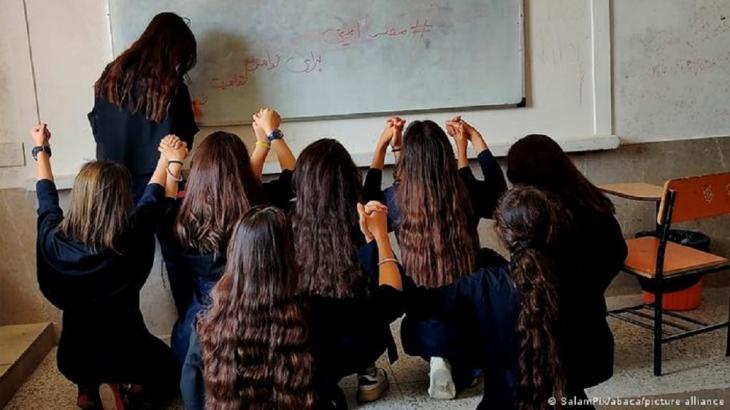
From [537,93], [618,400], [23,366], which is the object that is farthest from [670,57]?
[23,366]

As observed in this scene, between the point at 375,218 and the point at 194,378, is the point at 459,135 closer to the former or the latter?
the point at 375,218

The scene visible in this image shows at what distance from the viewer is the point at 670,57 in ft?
12.8

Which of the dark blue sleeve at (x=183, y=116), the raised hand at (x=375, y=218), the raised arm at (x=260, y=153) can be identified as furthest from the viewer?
the dark blue sleeve at (x=183, y=116)

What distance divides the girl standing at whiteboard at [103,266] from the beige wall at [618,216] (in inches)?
35.7

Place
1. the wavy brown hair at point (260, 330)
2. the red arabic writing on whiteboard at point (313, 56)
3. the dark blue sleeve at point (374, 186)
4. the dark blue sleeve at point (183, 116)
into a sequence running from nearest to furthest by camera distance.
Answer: the wavy brown hair at point (260, 330), the dark blue sleeve at point (374, 186), the dark blue sleeve at point (183, 116), the red arabic writing on whiteboard at point (313, 56)

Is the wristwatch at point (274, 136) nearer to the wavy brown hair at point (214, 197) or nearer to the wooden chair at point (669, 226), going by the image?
the wavy brown hair at point (214, 197)

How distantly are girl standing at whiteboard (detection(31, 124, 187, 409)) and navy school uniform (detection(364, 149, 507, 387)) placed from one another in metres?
0.74

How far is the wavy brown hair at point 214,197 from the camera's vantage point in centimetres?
254

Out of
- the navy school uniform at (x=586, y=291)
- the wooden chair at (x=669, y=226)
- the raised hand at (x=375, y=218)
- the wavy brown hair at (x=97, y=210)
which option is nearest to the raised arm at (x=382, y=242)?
the raised hand at (x=375, y=218)

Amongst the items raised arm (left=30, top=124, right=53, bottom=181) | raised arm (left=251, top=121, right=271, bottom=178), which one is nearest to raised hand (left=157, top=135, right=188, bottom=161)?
raised arm (left=251, top=121, right=271, bottom=178)

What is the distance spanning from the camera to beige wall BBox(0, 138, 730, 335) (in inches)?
145

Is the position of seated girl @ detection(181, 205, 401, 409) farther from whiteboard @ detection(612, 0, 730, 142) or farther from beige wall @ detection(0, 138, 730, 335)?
whiteboard @ detection(612, 0, 730, 142)

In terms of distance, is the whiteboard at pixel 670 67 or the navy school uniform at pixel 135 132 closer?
the navy school uniform at pixel 135 132

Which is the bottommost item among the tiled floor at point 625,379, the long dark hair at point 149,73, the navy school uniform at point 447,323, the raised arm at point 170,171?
the tiled floor at point 625,379
